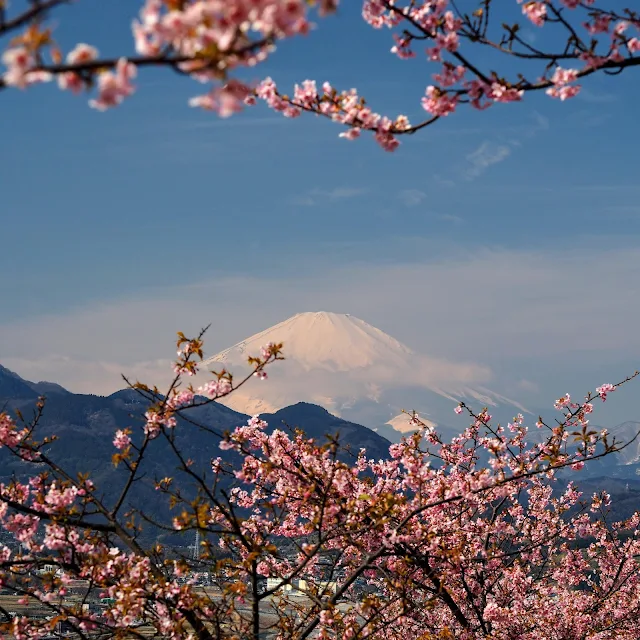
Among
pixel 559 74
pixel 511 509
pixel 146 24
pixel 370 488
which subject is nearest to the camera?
pixel 146 24

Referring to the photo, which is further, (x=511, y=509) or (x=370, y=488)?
(x=511, y=509)

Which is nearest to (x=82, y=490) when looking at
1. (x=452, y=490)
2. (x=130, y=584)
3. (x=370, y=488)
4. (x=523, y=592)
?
(x=130, y=584)

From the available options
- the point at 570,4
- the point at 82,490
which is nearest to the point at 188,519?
the point at 82,490

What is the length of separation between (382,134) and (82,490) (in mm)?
5346

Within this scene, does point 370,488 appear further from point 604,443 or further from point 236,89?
point 236,89

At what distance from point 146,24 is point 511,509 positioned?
18.4 meters

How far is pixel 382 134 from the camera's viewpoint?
6562mm

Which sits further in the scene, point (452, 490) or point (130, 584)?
point (452, 490)

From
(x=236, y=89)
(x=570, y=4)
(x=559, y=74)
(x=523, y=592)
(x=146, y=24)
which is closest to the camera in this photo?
(x=146, y=24)

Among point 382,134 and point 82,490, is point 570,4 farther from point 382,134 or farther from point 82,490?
point 82,490

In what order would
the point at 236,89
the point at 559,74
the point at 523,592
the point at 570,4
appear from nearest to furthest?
the point at 236,89 < the point at 559,74 < the point at 570,4 < the point at 523,592

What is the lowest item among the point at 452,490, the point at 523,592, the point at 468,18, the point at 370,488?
the point at 523,592

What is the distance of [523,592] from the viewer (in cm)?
1611

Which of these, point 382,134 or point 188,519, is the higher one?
point 382,134
